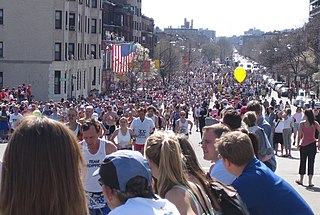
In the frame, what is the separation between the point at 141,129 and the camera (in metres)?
15.9

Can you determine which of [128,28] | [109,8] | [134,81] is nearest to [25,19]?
[134,81]

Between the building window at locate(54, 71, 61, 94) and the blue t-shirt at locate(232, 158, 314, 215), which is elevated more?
the blue t-shirt at locate(232, 158, 314, 215)

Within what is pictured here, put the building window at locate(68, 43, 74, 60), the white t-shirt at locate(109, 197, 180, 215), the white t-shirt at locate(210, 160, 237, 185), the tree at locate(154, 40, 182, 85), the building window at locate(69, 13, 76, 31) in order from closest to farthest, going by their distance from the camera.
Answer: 1. the white t-shirt at locate(109, 197, 180, 215)
2. the white t-shirt at locate(210, 160, 237, 185)
3. the building window at locate(68, 43, 74, 60)
4. the building window at locate(69, 13, 76, 31)
5. the tree at locate(154, 40, 182, 85)

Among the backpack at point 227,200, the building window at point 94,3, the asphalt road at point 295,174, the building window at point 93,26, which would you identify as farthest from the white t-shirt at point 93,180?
the building window at point 94,3

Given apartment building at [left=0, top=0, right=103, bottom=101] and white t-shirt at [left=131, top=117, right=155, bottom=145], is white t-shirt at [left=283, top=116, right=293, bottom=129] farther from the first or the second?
apartment building at [left=0, top=0, right=103, bottom=101]

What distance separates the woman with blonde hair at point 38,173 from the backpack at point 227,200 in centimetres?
197

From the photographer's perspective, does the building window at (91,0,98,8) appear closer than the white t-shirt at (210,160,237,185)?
No

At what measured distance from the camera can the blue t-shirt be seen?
5.35 m

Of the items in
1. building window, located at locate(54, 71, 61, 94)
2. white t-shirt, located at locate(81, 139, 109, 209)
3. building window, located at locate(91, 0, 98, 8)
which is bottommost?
building window, located at locate(54, 71, 61, 94)

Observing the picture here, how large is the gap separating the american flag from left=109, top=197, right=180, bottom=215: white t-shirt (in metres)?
56.8

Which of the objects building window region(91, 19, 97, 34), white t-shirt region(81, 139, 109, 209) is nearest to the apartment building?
building window region(91, 19, 97, 34)

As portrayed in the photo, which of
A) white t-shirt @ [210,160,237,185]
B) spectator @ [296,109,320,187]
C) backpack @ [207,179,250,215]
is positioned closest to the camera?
backpack @ [207,179,250,215]

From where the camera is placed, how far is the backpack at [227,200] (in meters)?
4.80

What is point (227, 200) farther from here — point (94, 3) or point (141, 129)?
point (94, 3)
